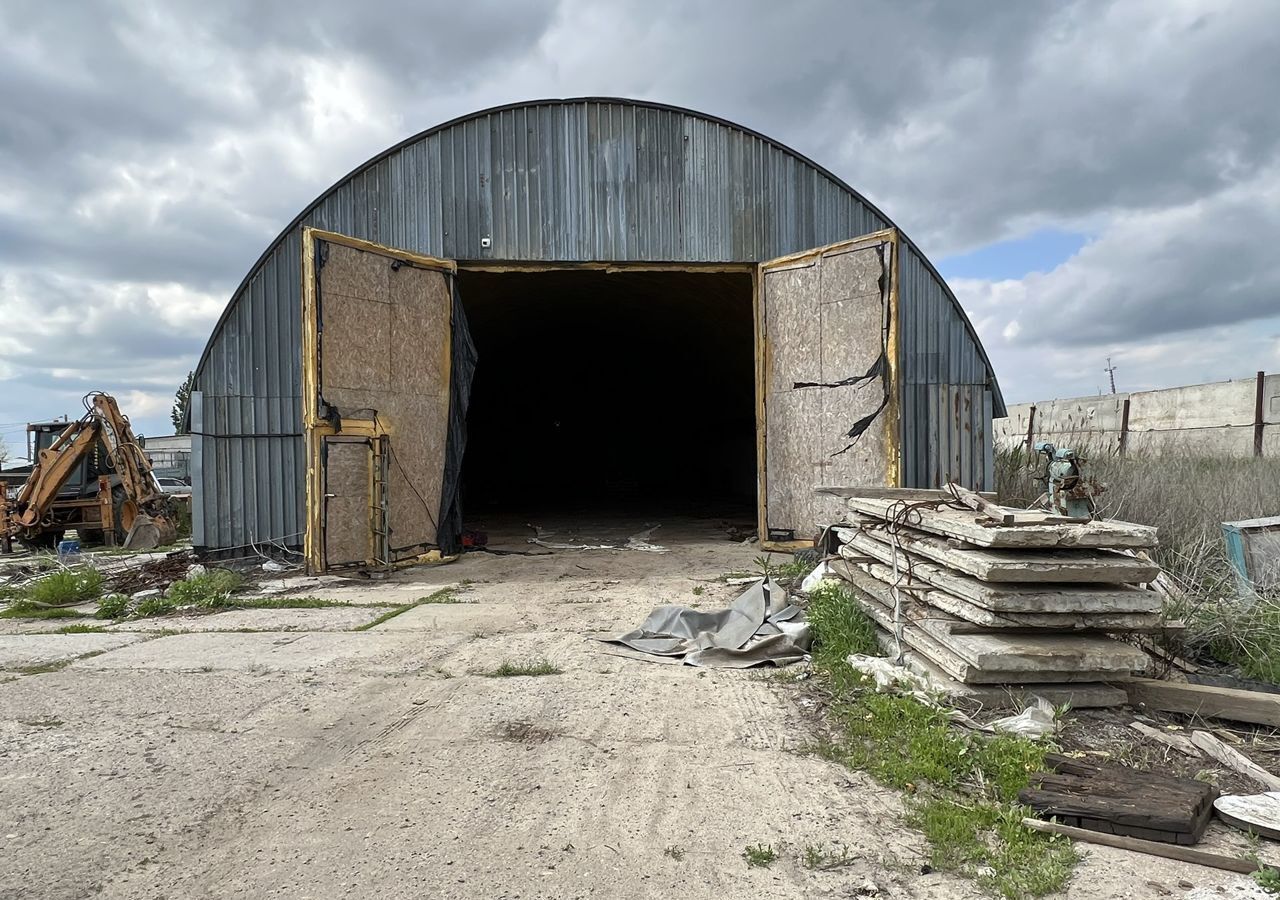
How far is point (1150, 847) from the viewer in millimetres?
2605

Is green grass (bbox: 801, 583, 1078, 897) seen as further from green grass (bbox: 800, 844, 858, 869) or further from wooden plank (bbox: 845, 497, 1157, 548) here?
wooden plank (bbox: 845, 497, 1157, 548)

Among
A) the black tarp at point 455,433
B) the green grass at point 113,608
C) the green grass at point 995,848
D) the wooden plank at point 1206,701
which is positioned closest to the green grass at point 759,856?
the green grass at point 995,848

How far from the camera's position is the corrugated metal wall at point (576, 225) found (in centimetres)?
1009

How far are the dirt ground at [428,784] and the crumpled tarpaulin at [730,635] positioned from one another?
263 millimetres

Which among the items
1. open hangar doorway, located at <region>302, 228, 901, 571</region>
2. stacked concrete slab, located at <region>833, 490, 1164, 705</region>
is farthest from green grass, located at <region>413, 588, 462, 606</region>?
stacked concrete slab, located at <region>833, 490, 1164, 705</region>

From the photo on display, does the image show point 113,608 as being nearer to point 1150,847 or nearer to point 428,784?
point 428,784

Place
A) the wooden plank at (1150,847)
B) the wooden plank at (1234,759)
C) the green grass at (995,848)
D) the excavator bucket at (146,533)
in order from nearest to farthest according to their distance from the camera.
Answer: the green grass at (995,848) → the wooden plank at (1150,847) → the wooden plank at (1234,759) → the excavator bucket at (146,533)

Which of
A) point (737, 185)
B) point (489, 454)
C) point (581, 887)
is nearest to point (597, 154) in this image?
point (737, 185)

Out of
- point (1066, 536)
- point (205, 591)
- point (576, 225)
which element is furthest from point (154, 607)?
point (1066, 536)

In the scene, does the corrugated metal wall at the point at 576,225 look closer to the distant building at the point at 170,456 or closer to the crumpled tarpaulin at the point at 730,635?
the crumpled tarpaulin at the point at 730,635

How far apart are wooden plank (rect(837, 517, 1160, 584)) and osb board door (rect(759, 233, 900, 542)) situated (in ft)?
16.5

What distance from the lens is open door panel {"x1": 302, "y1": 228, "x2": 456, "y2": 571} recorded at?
853 centimetres

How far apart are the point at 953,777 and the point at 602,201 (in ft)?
29.6

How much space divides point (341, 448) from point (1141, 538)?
26.3 feet
